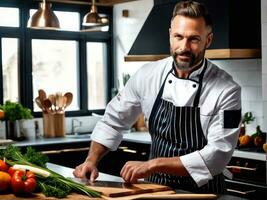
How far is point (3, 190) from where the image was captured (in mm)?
2500

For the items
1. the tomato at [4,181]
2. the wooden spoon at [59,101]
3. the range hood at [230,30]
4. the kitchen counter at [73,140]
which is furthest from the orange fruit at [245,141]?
the tomato at [4,181]

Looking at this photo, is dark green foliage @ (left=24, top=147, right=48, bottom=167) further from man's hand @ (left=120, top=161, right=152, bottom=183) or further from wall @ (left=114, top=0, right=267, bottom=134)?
wall @ (left=114, top=0, right=267, bottom=134)

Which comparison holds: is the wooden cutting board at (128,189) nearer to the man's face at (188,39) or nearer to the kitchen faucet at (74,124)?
the man's face at (188,39)

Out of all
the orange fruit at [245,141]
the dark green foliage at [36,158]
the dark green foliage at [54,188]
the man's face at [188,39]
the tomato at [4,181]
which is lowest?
the orange fruit at [245,141]

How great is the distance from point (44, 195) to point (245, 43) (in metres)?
3.18

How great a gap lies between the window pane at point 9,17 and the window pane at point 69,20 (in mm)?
548

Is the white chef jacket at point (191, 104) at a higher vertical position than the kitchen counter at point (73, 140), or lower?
higher

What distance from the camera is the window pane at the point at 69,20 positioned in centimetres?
665

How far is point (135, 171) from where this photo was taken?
8.41ft

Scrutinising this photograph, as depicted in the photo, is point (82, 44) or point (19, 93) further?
point (82, 44)

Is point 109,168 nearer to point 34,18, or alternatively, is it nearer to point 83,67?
point 83,67

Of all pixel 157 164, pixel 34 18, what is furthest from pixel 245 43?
pixel 157 164

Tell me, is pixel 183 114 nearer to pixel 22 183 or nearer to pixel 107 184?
pixel 107 184

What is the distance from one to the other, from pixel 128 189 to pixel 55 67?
4299mm
